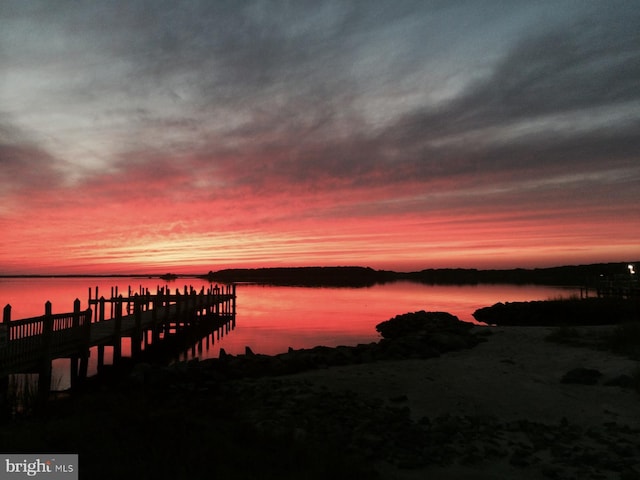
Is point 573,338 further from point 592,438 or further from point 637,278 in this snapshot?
point 637,278

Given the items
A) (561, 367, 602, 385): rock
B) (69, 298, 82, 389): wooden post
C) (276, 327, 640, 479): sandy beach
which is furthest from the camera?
(69, 298, 82, 389): wooden post

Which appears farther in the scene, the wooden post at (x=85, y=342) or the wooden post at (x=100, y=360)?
the wooden post at (x=100, y=360)

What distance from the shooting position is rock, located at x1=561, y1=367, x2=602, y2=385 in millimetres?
12180

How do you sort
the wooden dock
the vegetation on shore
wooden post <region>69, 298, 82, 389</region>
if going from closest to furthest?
the wooden dock
wooden post <region>69, 298, 82, 389</region>
the vegetation on shore

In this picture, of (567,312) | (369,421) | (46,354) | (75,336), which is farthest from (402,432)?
(567,312)

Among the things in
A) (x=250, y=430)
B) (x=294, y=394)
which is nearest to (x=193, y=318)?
(x=294, y=394)

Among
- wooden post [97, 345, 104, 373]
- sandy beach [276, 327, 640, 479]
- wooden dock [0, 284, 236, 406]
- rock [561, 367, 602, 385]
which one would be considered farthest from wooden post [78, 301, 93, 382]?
rock [561, 367, 602, 385]

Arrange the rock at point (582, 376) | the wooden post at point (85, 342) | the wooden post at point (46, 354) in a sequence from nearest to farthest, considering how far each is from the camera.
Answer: the rock at point (582, 376) → the wooden post at point (46, 354) → the wooden post at point (85, 342)

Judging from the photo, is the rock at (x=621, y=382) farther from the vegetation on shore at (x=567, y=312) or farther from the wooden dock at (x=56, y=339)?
the vegetation on shore at (x=567, y=312)

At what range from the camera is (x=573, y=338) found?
58.5 ft

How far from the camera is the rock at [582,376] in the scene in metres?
12.2

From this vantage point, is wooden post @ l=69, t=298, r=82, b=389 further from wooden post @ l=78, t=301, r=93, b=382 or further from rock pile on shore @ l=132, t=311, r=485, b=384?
rock pile on shore @ l=132, t=311, r=485, b=384

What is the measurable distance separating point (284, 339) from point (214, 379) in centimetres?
2239

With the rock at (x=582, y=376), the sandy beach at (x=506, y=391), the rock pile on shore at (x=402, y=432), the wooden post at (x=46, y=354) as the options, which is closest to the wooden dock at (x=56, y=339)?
the wooden post at (x=46, y=354)
